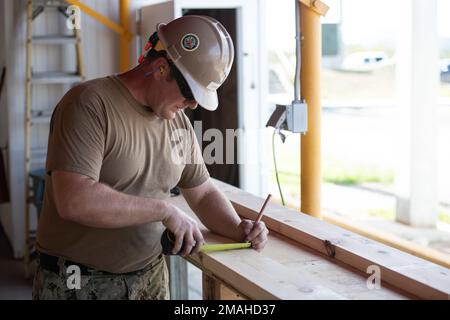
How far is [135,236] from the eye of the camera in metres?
2.29

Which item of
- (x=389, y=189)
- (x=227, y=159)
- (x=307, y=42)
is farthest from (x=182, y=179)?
(x=389, y=189)

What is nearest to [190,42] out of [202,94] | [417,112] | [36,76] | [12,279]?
[202,94]

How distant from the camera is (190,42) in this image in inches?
83.3

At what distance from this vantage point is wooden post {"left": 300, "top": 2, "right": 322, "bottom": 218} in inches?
118

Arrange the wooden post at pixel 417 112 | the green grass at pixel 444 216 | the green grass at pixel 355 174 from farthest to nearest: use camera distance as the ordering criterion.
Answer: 1. the green grass at pixel 355 174
2. the green grass at pixel 444 216
3. the wooden post at pixel 417 112

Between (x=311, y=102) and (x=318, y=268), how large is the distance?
1071 mm

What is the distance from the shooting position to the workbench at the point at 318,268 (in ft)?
6.35

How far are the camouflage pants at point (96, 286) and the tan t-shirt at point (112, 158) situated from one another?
0.04m

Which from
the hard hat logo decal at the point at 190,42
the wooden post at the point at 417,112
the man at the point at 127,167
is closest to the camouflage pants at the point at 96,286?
the man at the point at 127,167

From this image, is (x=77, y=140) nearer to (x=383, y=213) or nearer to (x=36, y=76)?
(x=36, y=76)

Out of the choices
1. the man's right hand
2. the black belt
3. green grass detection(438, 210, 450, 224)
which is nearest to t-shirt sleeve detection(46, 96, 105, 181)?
the man's right hand

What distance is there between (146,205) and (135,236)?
0.92ft

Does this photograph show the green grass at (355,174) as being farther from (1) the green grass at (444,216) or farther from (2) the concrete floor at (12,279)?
(2) the concrete floor at (12,279)
